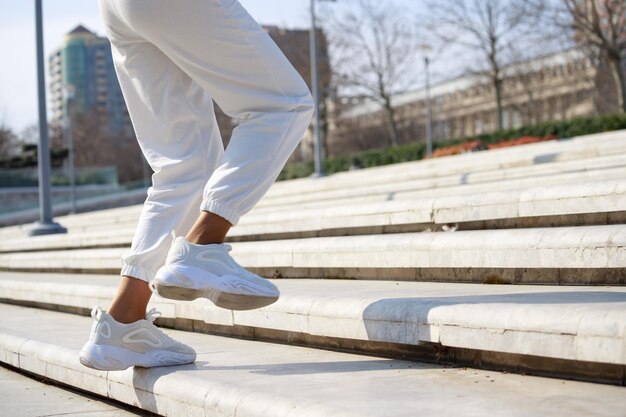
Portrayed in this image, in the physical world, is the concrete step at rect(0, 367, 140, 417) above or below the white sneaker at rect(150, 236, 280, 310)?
below

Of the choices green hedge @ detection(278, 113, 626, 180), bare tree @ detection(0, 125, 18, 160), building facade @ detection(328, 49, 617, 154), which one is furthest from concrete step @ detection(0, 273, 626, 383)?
bare tree @ detection(0, 125, 18, 160)

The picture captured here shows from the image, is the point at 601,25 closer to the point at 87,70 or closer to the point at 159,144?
the point at 159,144

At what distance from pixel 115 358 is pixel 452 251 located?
5.28 feet

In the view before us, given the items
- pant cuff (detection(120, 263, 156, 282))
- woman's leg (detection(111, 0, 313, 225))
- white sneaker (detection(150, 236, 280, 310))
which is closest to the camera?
white sneaker (detection(150, 236, 280, 310))

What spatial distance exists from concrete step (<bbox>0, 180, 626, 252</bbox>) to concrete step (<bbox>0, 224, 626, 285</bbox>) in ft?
1.00

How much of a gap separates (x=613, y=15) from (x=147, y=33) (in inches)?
1268

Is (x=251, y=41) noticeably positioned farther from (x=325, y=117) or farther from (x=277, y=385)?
(x=325, y=117)

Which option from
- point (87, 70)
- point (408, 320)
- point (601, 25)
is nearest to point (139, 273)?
point (408, 320)

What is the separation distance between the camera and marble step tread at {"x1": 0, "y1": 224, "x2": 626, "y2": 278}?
3316 millimetres

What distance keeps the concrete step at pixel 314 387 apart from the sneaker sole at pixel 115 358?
0.04m

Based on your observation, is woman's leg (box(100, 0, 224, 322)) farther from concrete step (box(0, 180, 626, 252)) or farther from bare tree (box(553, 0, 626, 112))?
bare tree (box(553, 0, 626, 112))

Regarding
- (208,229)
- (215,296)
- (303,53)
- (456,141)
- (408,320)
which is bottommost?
(408,320)

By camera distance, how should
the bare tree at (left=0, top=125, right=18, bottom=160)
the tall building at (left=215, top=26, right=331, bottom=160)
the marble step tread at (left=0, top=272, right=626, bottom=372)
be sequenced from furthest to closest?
the bare tree at (left=0, top=125, right=18, bottom=160) → the tall building at (left=215, top=26, right=331, bottom=160) → the marble step tread at (left=0, top=272, right=626, bottom=372)

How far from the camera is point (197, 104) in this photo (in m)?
3.31
